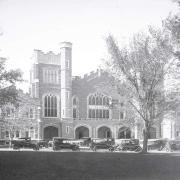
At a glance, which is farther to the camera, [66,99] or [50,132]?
[66,99]

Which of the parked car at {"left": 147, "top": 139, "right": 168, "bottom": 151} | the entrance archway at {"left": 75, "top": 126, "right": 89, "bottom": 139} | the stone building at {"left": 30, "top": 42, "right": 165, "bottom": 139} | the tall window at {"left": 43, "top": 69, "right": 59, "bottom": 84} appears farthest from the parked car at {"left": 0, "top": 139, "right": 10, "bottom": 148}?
the parked car at {"left": 147, "top": 139, "right": 168, "bottom": 151}

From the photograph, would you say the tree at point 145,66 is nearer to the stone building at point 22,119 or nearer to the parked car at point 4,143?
the stone building at point 22,119

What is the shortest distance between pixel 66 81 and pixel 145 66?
24389 millimetres

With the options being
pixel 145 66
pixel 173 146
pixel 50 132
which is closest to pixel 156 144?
pixel 173 146

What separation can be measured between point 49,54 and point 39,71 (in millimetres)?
2889

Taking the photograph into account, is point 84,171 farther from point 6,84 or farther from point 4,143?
point 4,143

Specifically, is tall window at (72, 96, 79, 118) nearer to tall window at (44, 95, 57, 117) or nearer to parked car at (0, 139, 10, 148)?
tall window at (44, 95, 57, 117)

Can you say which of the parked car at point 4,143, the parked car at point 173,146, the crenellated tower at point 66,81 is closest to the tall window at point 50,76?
the crenellated tower at point 66,81

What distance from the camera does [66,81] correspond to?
4888cm

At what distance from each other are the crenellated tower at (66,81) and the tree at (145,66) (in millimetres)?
22262

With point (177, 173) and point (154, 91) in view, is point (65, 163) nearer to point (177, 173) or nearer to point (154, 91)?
point (177, 173)

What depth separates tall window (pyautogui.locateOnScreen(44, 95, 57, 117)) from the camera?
48.1 meters

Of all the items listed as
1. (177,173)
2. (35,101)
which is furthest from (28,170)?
(35,101)

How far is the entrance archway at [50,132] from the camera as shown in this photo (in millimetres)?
48022
